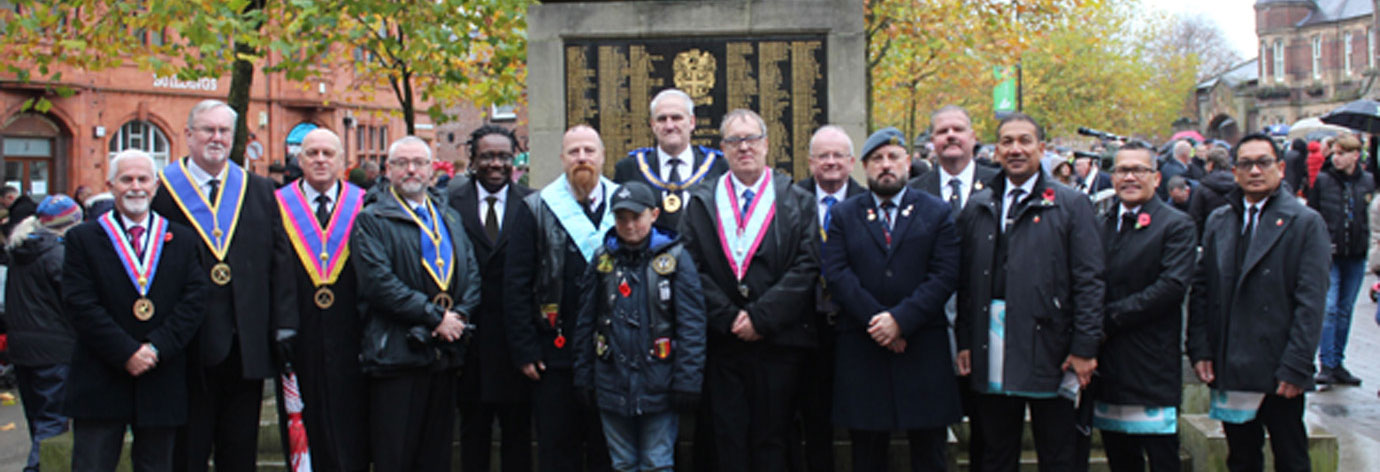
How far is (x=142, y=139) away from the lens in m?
31.3

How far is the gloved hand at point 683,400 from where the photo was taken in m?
5.26

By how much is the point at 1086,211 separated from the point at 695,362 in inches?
79.2

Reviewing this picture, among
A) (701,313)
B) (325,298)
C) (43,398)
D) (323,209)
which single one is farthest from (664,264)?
(43,398)

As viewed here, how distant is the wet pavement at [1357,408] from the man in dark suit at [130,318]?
6468 millimetres

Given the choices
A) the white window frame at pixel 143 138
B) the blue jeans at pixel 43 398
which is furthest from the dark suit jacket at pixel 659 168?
the white window frame at pixel 143 138

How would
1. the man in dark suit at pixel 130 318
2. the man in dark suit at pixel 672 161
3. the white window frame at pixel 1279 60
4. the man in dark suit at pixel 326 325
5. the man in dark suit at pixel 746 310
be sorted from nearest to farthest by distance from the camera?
the man in dark suit at pixel 130 318 → the man in dark suit at pixel 746 310 → the man in dark suit at pixel 326 325 → the man in dark suit at pixel 672 161 → the white window frame at pixel 1279 60

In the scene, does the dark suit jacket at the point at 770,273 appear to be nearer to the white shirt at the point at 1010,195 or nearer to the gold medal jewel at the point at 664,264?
the gold medal jewel at the point at 664,264

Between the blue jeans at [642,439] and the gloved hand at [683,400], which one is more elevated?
the gloved hand at [683,400]

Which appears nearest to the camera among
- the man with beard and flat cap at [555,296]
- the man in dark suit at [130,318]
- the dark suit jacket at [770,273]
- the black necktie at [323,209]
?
the man in dark suit at [130,318]

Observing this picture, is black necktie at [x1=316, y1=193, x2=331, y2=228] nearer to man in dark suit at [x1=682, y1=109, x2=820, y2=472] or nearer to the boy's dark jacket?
the boy's dark jacket

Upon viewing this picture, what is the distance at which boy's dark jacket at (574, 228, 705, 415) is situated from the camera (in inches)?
207

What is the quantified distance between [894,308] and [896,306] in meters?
0.03

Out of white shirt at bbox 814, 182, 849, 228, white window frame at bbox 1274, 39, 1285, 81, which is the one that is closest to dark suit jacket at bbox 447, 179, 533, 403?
white shirt at bbox 814, 182, 849, 228

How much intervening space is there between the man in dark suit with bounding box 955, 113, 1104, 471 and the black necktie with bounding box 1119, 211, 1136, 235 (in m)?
0.31
